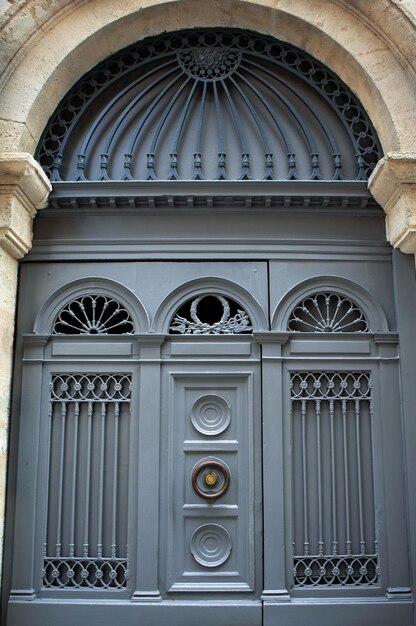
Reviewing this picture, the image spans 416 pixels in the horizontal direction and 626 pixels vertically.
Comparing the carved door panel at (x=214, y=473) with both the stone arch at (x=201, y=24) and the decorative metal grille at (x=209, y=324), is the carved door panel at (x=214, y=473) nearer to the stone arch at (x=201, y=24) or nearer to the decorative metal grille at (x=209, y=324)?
the decorative metal grille at (x=209, y=324)

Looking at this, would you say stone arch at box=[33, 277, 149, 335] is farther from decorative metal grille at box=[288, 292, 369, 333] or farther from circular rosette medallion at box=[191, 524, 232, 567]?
circular rosette medallion at box=[191, 524, 232, 567]

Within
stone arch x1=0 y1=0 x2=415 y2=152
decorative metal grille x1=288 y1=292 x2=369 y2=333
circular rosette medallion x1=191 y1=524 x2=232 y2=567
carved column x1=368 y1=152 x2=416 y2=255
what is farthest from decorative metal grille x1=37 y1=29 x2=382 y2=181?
circular rosette medallion x1=191 y1=524 x2=232 y2=567

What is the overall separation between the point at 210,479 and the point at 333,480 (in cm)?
83

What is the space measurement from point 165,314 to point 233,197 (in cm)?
95

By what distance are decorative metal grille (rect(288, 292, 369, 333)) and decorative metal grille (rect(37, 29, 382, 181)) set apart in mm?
886

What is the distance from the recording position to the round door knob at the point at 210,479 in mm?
4391

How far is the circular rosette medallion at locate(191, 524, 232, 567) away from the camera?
14.3 feet

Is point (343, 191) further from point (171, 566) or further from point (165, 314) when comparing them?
point (171, 566)

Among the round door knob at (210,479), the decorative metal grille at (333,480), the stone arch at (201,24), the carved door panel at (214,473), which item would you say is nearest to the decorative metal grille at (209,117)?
the stone arch at (201,24)

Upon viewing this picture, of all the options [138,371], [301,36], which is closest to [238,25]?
[301,36]

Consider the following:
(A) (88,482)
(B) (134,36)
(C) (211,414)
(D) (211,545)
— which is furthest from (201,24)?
(D) (211,545)

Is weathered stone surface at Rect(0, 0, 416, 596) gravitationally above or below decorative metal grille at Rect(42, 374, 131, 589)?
above

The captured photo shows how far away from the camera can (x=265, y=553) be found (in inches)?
170

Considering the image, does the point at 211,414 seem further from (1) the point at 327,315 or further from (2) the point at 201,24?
(2) the point at 201,24
